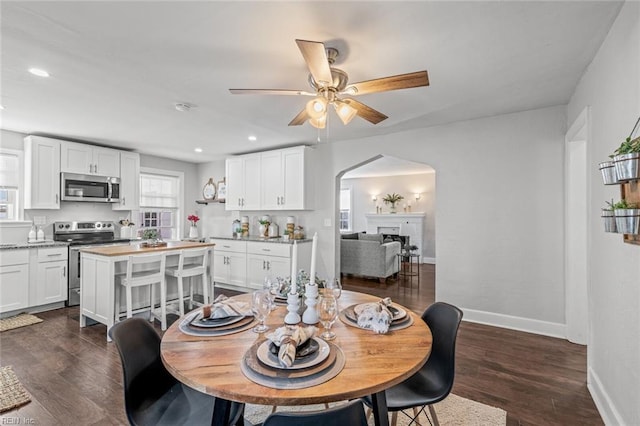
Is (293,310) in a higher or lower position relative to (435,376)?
higher

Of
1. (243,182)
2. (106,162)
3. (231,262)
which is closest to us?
(106,162)

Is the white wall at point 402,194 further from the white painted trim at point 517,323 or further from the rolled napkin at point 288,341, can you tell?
the rolled napkin at point 288,341

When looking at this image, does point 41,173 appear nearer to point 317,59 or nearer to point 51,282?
point 51,282

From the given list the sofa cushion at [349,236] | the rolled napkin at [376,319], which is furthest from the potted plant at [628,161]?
the sofa cushion at [349,236]

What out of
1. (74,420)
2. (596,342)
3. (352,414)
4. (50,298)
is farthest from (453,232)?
(50,298)

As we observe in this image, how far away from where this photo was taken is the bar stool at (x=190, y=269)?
379 cm

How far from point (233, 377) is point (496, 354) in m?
2.84

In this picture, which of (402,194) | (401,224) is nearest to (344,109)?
(401,224)

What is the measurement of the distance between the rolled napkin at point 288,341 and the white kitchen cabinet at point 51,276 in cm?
460

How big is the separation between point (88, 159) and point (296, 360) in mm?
5476

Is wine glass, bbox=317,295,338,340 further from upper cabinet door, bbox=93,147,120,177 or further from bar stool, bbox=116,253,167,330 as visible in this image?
upper cabinet door, bbox=93,147,120,177

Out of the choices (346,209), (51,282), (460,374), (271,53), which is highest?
(271,53)

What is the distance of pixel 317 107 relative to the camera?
89.4 inches

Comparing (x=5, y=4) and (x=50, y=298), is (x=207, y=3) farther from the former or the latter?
(x=50, y=298)
